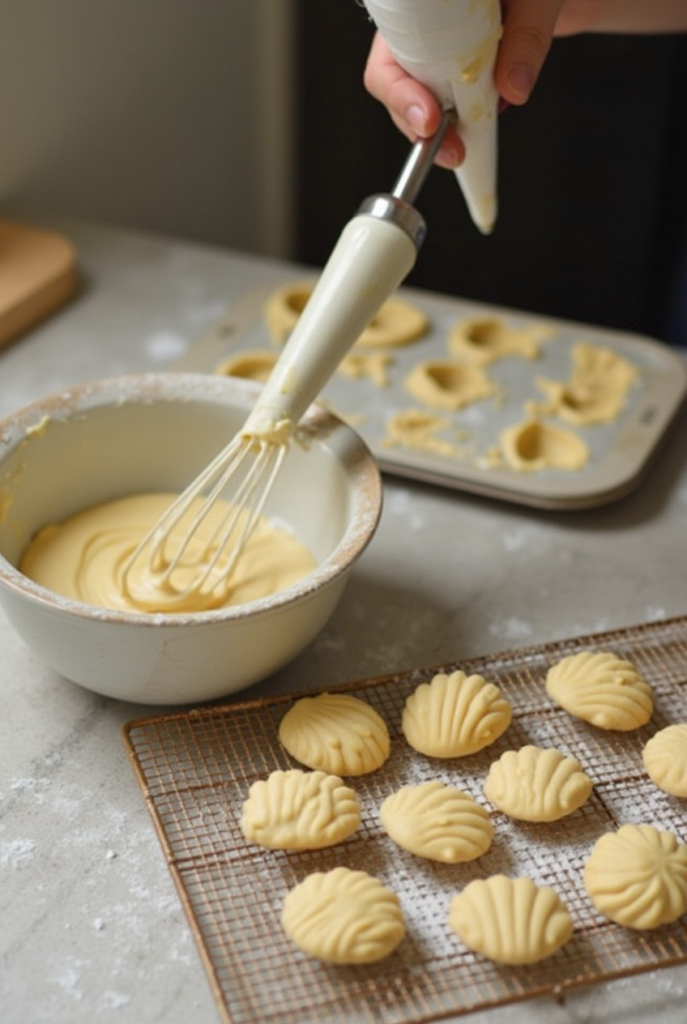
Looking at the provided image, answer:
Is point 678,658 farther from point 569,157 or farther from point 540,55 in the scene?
Result: point 569,157

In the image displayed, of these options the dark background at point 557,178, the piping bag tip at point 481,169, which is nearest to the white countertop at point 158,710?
the piping bag tip at point 481,169

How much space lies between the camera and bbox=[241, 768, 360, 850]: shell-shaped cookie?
0.91m

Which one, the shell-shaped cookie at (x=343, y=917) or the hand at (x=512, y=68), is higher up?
the hand at (x=512, y=68)

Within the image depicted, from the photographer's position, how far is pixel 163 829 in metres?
0.93

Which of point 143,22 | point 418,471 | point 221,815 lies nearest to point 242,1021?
point 221,815

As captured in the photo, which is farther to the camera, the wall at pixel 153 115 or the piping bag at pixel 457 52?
the wall at pixel 153 115

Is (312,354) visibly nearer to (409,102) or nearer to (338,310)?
(338,310)

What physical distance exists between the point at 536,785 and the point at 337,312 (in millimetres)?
408

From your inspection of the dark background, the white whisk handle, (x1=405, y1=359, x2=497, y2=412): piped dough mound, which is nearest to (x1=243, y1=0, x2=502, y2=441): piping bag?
the white whisk handle

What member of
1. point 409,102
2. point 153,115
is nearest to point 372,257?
point 409,102

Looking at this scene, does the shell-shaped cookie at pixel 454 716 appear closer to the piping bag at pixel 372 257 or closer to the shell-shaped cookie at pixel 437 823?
the shell-shaped cookie at pixel 437 823

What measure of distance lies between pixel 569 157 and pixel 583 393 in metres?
0.71

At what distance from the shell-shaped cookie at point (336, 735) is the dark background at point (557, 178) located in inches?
A: 49.5

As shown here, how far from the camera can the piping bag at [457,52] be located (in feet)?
3.21
